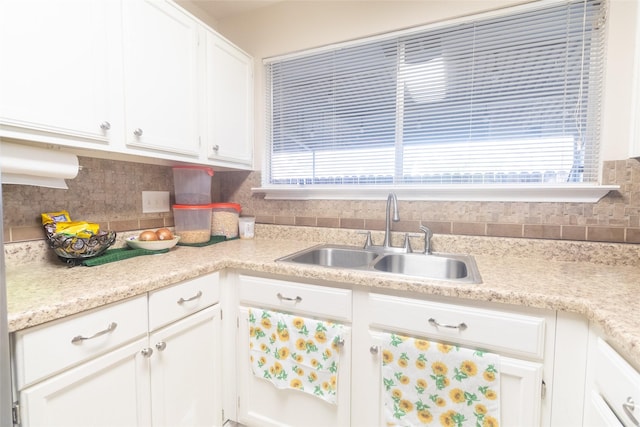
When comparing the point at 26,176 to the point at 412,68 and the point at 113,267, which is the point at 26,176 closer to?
the point at 113,267

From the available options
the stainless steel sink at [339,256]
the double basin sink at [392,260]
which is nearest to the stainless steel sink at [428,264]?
the double basin sink at [392,260]

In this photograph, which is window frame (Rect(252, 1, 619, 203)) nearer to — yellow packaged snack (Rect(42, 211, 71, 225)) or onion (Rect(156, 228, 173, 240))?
onion (Rect(156, 228, 173, 240))

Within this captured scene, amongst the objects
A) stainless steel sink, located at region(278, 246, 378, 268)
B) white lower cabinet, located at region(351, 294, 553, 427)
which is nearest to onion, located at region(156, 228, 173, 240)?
stainless steel sink, located at region(278, 246, 378, 268)

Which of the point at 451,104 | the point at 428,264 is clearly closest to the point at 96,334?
the point at 428,264

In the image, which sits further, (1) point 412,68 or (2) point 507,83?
(1) point 412,68

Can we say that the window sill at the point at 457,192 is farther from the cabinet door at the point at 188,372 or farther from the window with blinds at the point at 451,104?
the cabinet door at the point at 188,372

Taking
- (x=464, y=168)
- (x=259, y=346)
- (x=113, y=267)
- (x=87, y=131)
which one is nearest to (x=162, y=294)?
(x=113, y=267)

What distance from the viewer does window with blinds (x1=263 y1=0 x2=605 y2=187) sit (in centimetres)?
143

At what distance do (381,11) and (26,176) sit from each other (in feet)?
6.13

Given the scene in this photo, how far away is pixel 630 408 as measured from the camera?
71 centimetres

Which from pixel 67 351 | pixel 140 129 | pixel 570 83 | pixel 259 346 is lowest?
pixel 259 346

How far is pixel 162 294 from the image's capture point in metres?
1.15

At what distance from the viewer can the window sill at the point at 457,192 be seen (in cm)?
141

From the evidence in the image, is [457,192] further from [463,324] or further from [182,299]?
[182,299]
